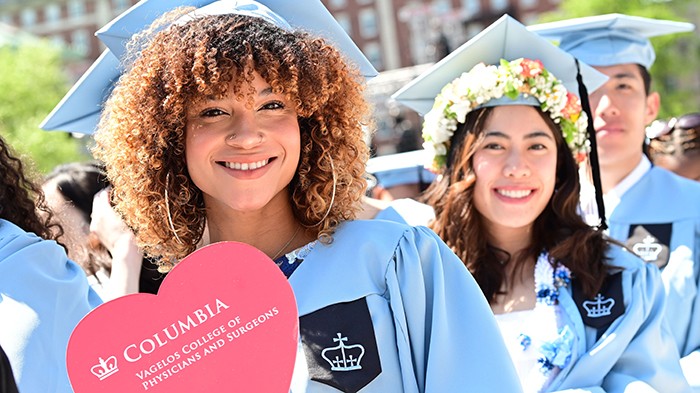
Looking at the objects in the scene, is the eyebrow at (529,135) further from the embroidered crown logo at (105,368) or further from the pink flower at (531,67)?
the embroidered crown logo at (105,368)

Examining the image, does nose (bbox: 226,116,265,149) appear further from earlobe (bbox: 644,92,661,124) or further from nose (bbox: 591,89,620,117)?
earlobe (bbox: 644,92,661,124)

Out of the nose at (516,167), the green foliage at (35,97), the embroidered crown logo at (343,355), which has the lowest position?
the green foliage at (35,97)

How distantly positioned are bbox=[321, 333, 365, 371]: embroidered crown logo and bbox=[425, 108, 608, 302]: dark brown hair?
4.00 ft

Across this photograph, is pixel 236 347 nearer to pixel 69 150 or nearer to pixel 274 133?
pixel 274 133

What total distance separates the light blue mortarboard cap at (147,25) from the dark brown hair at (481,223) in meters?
0.87

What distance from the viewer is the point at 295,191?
7.63 ft

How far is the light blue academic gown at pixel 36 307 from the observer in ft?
6.91

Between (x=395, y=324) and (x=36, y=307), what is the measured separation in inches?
33.6

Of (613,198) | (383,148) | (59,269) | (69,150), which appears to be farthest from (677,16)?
(59,269)

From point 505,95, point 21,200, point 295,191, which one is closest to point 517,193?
point 505,95

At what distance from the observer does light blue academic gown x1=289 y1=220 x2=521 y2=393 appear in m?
2.06

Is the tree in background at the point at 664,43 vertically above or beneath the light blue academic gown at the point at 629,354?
beneath

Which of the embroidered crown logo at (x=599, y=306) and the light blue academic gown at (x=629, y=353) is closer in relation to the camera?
the light blue academic gown at (x=629, y=353)

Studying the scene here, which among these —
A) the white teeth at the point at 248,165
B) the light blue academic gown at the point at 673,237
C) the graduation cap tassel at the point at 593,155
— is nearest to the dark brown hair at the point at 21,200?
the white teeth at the point at 248,165
